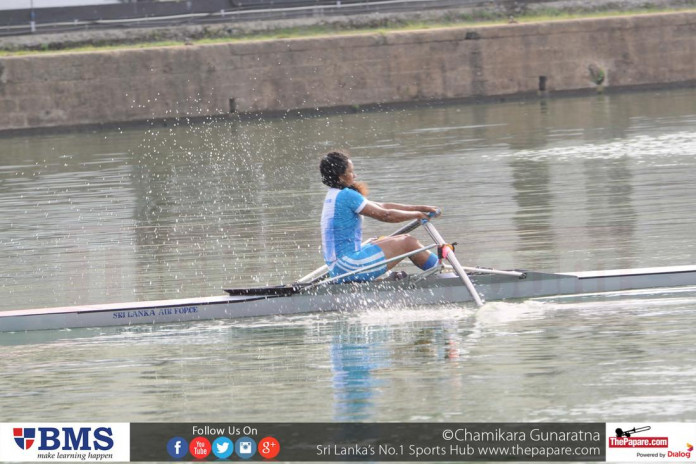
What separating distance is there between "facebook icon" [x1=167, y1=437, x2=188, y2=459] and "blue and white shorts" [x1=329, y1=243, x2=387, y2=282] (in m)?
3.13

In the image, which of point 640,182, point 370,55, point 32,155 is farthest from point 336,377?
point 370,55

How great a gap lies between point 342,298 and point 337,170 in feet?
3.33

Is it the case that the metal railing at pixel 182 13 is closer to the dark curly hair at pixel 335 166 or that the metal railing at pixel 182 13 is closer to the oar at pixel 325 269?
the oar at pixel 325 269

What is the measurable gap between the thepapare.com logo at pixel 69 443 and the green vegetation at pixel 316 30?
23.6 m

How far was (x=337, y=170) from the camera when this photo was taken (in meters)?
9.24

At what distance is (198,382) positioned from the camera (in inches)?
300

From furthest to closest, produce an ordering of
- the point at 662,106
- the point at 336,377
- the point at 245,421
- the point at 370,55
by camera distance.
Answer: the point at 370,55 → the point at 662,106 → the point at 336,377 → the point at 245,421

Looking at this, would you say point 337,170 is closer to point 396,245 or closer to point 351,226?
point 351,226

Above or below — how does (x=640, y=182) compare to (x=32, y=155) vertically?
below

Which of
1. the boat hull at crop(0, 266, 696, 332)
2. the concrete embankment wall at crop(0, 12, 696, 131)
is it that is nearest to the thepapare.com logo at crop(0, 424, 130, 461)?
the boat hull at crop(0, 266, 696, 332)

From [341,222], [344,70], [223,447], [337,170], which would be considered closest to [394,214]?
[341,222]

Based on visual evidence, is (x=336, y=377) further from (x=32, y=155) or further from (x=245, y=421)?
(x=32, y=155)

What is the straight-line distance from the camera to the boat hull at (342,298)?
935 cm

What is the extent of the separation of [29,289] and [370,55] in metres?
19.2
